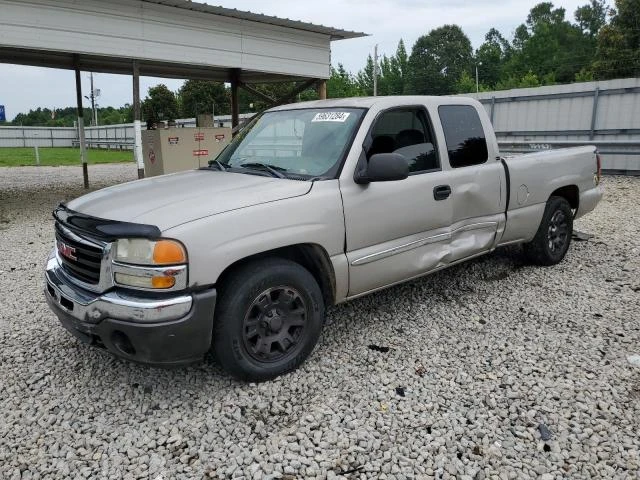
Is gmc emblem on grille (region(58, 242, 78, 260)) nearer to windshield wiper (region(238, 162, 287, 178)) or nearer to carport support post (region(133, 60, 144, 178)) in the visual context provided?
windshield wiper (region(238, 162, 287, 178))

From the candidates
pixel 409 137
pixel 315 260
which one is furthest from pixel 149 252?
pixel 409 137

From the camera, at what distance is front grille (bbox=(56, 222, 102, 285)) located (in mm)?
2981

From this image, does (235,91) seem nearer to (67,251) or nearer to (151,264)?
(67,251)

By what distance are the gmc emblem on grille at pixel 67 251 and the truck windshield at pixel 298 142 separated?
1.41m

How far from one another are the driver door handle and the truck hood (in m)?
1.22

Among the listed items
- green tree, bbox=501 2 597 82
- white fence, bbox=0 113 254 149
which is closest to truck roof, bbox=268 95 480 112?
white fence, bbox=0 113 254 149

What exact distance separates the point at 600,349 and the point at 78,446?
3.59 metres

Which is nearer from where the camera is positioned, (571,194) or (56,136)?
(571,194)

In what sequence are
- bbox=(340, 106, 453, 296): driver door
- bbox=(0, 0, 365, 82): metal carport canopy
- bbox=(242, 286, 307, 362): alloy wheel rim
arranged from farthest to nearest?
bbox=(0, 0, 365, 82): metal carport canopy
bbox=(340, 106, 453, 296): driver door
bbox=(242, 286, 307, 362): alloy wheel rim

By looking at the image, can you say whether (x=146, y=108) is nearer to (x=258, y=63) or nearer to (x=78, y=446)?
(x=258, y=63)

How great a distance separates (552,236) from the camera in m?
5.67

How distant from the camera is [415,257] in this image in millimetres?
4020

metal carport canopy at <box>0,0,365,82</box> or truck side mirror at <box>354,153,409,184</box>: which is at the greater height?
metal carport canopy at <box>0,0,365,82</box>

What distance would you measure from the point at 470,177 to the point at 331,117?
140cm
